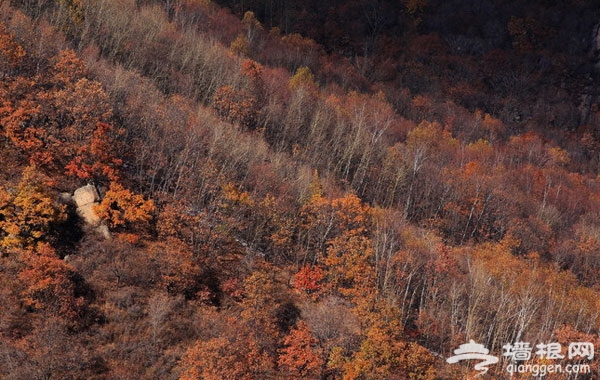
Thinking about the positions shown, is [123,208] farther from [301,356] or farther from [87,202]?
[301,356]

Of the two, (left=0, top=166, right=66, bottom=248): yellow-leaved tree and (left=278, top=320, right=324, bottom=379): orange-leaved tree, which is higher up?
(left=0, top=166, right=66, bottom=248): yellow-leaved tree

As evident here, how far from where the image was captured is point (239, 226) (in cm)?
4706

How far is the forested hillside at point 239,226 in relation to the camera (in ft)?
119

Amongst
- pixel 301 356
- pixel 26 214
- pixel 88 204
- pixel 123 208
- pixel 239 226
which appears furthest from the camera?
pixel 239 226

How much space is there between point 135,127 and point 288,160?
19.1m

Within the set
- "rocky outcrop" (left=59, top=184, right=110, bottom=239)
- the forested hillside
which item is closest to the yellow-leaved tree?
the forested hillside

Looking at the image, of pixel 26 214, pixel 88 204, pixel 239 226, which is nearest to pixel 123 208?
→ pixel 88 204

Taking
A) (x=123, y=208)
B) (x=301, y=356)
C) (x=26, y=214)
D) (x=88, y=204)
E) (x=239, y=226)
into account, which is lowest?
(x=301, y=356)

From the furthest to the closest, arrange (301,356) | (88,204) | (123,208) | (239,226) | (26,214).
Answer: (239,226) → (123,208) → (88,204) → (26,214) → (301,356)

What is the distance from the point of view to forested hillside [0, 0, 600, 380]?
3634 centimetres

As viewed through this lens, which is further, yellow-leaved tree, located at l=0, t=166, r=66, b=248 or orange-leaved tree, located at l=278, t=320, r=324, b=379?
yellow-leaved tree, located at l=0, t=166, r=66, b=248

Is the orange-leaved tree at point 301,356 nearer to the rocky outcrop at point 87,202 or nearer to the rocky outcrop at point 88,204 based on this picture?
the rocky outcrop at point 88,204

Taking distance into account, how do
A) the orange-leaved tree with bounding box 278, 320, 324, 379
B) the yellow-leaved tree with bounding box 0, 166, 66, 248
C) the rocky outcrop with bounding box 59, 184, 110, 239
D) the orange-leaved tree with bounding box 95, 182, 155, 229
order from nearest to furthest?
1. the orange-leaved tree with bounding box 278, 320, 324, 379
2. the yellow-leaved tree with bounding box 0, 166, 66, 248
3. the rocky outcrop with bounding box 59, 184, 110, 239
4. the orange-leaved tree with bounding box 95, 182, 155, 229

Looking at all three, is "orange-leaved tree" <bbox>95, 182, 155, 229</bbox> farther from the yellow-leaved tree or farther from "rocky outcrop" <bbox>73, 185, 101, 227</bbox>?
the yellow-leaved tree
